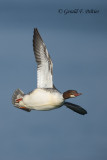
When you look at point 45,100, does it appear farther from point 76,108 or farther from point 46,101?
point 76,108

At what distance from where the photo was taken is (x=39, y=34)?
1825 centimetres

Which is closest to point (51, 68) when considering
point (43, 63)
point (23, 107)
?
point (43, 63)

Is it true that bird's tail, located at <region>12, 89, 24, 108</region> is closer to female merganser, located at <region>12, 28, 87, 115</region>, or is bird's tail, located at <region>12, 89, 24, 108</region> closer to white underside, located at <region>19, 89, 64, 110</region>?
female merganser, located at <region>12, 28, 87, 115</region>

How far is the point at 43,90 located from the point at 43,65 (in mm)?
932

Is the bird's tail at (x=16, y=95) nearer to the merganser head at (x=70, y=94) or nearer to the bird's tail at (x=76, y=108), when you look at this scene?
the bird's tail at (x=76, y=108)

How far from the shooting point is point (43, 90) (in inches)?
724

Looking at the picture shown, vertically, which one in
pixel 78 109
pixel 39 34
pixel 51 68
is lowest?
pixel 78 109

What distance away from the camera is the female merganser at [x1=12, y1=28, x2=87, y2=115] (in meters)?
18.0

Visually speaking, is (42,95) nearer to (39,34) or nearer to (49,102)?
(49,102)

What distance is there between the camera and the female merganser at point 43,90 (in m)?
18.0

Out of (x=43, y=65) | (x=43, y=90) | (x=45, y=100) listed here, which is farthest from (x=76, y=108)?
(x=43, y=65)

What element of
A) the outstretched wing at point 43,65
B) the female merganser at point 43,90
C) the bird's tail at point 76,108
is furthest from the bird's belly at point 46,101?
the bird's tail at point 76,108

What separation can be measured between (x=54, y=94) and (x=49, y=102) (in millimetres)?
350

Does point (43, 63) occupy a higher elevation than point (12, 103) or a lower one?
higher
